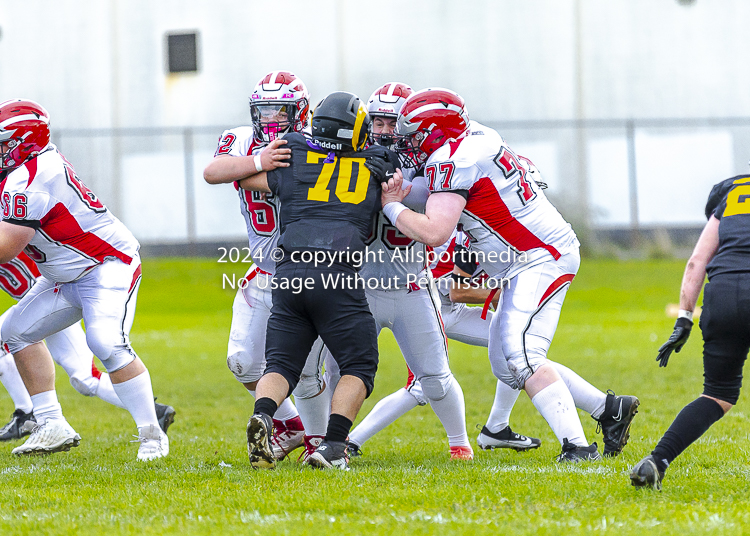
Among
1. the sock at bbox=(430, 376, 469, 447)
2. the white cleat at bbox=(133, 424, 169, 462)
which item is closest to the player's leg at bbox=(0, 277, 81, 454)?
the white cleat at bbox=(133, 424, 169, 462)

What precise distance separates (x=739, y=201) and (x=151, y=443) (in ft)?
11.2

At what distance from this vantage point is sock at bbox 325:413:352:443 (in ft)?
14.3

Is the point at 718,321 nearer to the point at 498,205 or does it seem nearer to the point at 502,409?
the point at 498,205

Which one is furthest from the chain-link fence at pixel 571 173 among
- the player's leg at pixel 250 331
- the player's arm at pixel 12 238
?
the player's arm at pixel 12 238

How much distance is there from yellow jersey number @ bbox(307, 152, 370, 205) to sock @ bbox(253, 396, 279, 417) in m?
1.06

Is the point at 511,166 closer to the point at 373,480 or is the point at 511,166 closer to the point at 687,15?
the point at 373,480

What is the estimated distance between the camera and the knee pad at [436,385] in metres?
4.84

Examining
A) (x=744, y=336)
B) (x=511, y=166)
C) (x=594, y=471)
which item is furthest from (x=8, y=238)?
(x=744, y=336)

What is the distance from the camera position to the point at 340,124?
Answer: 453 centimetres

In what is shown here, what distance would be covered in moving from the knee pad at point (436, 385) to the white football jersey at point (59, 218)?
1.96 m

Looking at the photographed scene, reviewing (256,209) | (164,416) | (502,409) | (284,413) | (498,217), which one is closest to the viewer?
(498,217)

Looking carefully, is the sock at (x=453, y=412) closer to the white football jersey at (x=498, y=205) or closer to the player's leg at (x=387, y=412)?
the player's leg at (x=387, y=412)

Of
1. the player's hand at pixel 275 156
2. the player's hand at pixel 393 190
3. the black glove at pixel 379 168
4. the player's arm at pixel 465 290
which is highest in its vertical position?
the player's hand at pixel 275 156

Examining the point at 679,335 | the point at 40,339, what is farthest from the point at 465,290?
the point at 40,339
